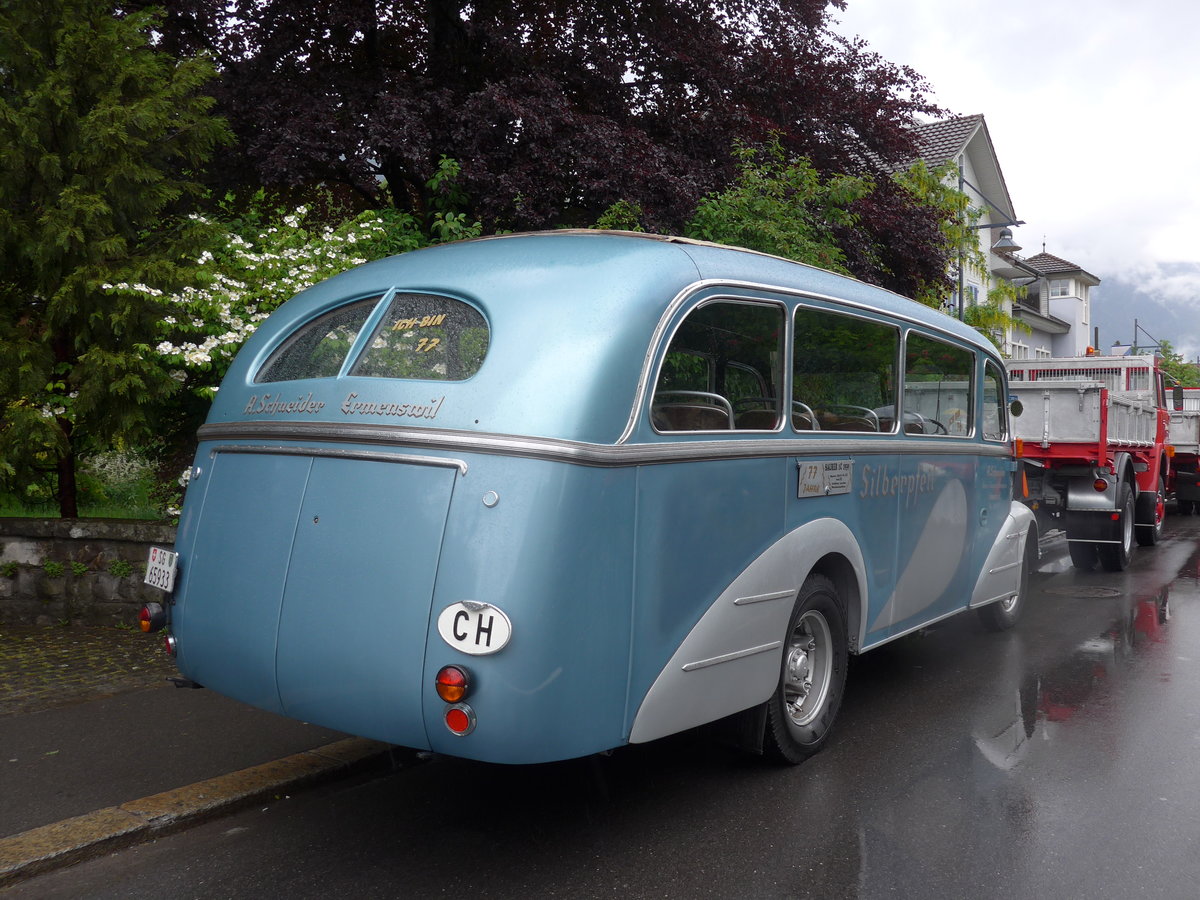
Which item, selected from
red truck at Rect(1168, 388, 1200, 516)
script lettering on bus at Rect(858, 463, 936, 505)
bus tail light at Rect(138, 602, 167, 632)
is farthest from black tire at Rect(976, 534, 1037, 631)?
red truck at Rect(1168, 388, 1200, 516)

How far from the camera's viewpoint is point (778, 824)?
14.1ft

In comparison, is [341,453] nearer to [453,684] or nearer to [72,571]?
[453,684]

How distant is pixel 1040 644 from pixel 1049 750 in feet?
9.14

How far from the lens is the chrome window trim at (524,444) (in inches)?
Answer: 142

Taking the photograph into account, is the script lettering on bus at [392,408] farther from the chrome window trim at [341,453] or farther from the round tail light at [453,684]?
the round tail light at [453,684]

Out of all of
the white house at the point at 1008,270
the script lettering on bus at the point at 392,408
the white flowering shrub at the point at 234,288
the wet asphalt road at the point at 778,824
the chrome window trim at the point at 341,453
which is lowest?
the wet asphalt road at the point at 778,824

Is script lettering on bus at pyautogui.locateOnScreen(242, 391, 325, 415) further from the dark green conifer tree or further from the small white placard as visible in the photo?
the dark green conifer tree

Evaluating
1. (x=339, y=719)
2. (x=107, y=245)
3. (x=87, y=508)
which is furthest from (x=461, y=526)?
(x=87, y=508)

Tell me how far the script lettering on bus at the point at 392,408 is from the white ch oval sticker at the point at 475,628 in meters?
0.70

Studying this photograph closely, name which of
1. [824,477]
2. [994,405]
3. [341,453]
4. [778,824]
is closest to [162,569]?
[341,453]

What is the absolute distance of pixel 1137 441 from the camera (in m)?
12.7

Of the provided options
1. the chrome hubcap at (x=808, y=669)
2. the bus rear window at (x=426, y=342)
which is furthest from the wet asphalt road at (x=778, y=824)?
the bus rear window at (x=426, y=342)

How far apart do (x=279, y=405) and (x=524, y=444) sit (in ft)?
3.96

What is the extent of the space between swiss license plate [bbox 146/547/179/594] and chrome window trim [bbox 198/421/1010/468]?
0.50 m
